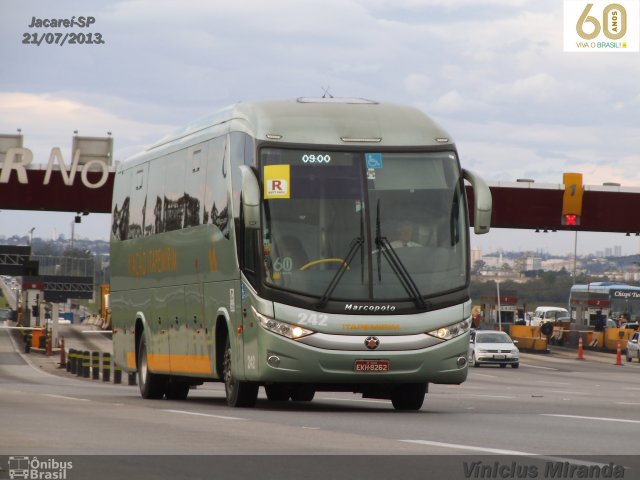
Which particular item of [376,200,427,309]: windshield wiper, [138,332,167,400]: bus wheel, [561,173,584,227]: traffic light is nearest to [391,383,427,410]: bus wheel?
[376,200,427,309]: windshield wiper

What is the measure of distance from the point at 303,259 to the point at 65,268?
123284 mm

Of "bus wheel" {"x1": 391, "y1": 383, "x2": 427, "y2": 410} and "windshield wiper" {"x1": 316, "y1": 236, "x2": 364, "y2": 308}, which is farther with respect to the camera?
"bus wheel" {"x1": 391, "y1": 383, "x2": 427, "y2": 410}

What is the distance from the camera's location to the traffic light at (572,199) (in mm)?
65312

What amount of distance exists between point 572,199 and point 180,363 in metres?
45.0

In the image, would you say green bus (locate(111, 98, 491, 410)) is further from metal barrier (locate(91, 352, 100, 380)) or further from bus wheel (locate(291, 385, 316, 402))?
metal barrier (locate(91, 352, 100, 380))

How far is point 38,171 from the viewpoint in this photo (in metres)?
63.0

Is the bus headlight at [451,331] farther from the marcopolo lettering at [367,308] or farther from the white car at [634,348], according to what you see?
the white car at [634,348]

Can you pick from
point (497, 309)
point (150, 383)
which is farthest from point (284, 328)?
point (497, 309)

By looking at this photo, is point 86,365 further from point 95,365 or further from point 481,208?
point 481,208

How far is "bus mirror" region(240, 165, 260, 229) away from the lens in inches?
709

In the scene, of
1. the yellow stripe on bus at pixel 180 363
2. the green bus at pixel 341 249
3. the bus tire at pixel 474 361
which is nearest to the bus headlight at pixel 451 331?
the green bus at pixel 341 249

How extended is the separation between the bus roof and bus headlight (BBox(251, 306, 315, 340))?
228 cm

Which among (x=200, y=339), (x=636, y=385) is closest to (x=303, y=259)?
(x=200, y=339)

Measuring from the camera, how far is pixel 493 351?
54.8 m
